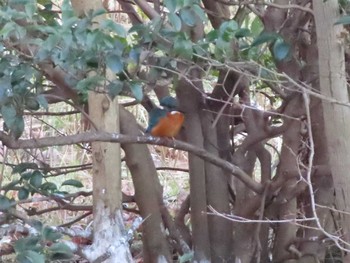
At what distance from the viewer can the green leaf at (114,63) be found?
1.82m

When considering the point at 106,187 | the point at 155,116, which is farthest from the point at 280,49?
the point at 155,116

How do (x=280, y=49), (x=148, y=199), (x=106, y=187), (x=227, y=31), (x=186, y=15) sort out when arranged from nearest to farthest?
(x=186, y=15) → (x=227, y=31) → (x=280, y=49) → (x=106, y=187) → (x=148, y=199)

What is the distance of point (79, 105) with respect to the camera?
2.33m

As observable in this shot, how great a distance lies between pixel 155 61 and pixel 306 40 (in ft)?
1.96

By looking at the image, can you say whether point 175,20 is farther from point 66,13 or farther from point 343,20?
point 343,20

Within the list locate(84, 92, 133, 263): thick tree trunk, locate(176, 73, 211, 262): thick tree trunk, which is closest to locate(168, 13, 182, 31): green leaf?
locate(84, 92, 133, 263): thick tree trunk

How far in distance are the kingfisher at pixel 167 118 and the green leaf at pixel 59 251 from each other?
2.25 ft

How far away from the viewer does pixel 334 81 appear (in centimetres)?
190

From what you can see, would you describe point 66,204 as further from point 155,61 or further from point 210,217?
point 155,61

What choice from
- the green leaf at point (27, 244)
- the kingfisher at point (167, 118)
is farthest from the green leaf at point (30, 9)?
the kingfisher at point (167, 118)

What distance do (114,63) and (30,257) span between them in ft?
1.60

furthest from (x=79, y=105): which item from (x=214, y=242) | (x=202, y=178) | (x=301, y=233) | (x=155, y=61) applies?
(x=301, y=233)

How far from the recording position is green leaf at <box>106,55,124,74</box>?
182cm

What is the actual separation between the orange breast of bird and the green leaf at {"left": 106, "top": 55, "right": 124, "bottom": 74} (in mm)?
736
